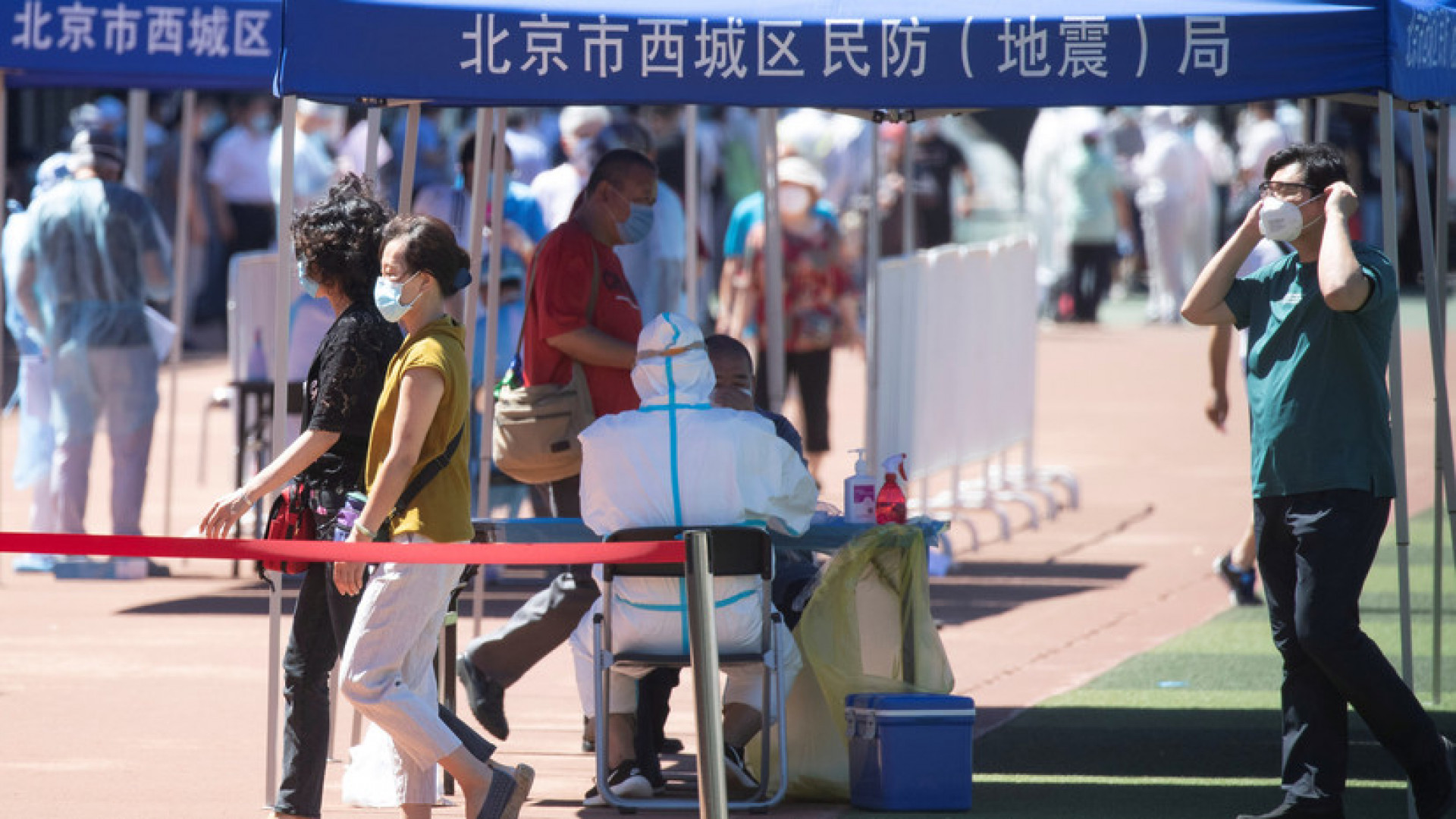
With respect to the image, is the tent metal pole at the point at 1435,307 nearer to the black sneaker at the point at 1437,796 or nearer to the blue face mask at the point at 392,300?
the black sneaker at the point at 1437,796

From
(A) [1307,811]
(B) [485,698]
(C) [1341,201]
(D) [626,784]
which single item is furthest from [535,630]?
(C) [1341,201]

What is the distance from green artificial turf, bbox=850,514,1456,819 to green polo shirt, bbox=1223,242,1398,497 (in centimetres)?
115

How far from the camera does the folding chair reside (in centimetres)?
656

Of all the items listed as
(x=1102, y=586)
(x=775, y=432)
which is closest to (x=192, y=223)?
(x=1102, y=586)

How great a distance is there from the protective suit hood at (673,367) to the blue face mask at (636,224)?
158 centimetres

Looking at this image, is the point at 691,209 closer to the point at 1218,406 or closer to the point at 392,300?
the point at 1218,406

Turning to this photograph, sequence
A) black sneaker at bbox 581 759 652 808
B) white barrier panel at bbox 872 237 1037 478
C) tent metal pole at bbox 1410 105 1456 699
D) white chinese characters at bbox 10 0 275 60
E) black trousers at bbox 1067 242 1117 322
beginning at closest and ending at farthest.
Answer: black sneaker at bbox 581 759 652 808 → tent metal pole at bbox 1410 105 1456 699 → white chinese characters at bbox 10 0 275 60 → white barrier panel at bbox 872 237 1037 478 → black trousers at bbox 1067 242 1117 322

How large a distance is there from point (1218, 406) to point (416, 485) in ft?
16.2

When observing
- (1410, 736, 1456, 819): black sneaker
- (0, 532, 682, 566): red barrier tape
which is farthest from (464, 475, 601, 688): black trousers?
(1410, 736, 1456, 819): black sneaker

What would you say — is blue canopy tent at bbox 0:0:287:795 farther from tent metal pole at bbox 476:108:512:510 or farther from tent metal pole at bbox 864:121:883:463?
tent metal pole at bbox 864:121:883:463

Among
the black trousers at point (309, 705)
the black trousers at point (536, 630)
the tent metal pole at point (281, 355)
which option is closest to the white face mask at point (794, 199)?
the black trousers at point (536, 630)

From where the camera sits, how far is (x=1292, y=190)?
641 cm

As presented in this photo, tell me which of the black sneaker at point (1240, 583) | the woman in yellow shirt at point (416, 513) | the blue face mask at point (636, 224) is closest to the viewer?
the woman in yellow shirt at point (416, 513)

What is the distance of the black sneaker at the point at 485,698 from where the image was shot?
25.2 ft
